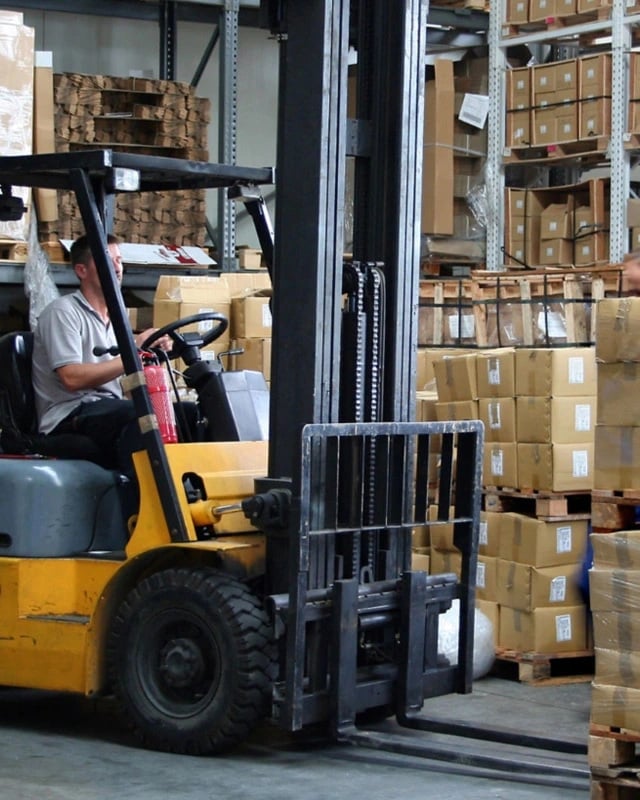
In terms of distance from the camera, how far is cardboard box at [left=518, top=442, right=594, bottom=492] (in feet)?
23.9

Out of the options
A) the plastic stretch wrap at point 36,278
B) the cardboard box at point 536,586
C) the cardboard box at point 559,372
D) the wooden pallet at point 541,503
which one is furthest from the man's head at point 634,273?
the plastic stretch wrap at point 36,278

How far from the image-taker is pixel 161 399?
225 inches

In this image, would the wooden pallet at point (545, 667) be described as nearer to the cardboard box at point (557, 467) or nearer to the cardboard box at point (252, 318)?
the cardboard box at point (557, 467)

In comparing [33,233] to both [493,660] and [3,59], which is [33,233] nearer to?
[3,59]

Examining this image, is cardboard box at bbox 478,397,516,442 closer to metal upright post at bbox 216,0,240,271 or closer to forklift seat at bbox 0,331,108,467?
forklift seat at bbox 0,331,108,467

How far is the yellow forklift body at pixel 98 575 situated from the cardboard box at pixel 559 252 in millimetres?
7048

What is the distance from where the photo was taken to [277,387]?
5520 millimetres

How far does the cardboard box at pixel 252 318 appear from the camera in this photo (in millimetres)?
10055

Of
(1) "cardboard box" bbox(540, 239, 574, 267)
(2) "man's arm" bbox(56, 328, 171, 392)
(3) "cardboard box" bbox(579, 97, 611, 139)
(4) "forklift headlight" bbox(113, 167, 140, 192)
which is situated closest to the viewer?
(4) "forklift headlight" bbox(113, 167, 140, 192)

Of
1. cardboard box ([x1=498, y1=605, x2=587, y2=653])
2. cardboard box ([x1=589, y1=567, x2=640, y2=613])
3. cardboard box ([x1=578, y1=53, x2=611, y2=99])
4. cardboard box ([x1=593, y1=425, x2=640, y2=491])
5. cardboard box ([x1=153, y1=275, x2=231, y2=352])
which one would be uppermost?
cardboard box ([x1=578, y1=53, x2=611, y2=99])

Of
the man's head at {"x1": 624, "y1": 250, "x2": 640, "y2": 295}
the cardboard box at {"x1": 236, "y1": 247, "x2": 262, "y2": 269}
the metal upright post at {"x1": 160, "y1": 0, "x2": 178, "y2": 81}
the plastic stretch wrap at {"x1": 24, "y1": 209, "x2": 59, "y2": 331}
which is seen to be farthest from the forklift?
the metal upright post at {"x1": 160, "y1": 0, "x2": 178, "y2": 81}

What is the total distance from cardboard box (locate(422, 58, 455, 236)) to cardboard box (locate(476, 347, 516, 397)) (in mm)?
4920

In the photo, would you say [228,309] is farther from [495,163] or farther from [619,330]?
[619,330]

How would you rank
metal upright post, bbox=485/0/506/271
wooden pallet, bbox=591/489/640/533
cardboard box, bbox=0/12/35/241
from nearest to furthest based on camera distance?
wooden pallet, bbox=591/489/640/533, cardboard box, bbox=0/12/35/241, metal upright post, bbox=485/0/506/271
